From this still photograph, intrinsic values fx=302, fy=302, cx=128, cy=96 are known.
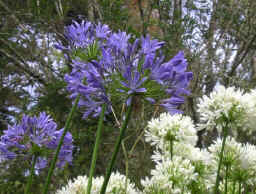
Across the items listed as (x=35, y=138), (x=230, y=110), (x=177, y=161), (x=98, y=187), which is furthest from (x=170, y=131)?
(x=35, y=138)

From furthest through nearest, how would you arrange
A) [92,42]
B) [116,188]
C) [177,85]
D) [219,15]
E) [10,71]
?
[10,71] < [219,15] < [116,188] < [92,42] < [177,85]

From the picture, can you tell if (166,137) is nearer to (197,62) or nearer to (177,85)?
(177,85)

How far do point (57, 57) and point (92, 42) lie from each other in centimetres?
521

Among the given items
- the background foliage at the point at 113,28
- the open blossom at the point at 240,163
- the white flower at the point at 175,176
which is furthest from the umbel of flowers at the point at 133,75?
the background foliage at the point at 113,28

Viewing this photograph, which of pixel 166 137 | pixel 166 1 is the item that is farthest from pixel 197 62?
pixel 166 137

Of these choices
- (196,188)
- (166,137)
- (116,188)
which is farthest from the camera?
(166,137)

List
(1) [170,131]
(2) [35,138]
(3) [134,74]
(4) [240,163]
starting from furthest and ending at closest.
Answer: (1) [170,131] < (4) [240,163] < (2) [35,138] < (3) [134,74]

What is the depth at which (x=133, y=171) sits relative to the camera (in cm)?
374

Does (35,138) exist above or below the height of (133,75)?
below

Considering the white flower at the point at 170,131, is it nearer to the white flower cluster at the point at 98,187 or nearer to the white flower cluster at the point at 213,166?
the white flower cluster at the point at 213,166

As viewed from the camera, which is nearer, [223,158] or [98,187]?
[98,187]

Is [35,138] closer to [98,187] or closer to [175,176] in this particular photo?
[98,187]

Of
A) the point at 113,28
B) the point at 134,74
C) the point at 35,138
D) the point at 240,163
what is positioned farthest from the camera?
the point at 113,28

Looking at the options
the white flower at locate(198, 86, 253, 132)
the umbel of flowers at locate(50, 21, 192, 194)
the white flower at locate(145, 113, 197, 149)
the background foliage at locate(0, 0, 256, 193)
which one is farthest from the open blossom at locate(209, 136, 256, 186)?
the background foliage at locate(0, 0, 256, 193)
